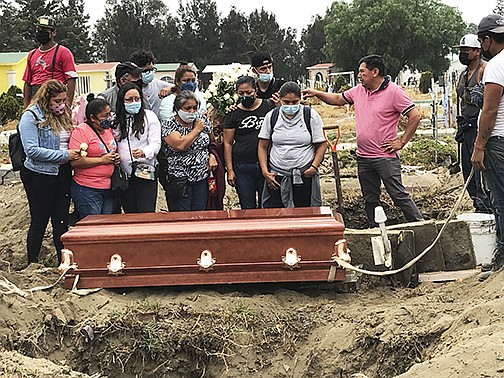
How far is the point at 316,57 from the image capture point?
80.8 meters

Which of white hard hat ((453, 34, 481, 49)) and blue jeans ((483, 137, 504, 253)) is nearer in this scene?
A: blue jeans ((483, 137, 504, 253))

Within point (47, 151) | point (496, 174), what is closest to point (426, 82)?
point (47, 151)

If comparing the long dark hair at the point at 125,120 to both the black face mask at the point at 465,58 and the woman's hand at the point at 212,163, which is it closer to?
the woman's hand at the point at 212,163

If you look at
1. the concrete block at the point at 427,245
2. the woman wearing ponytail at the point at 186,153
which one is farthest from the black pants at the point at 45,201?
the concrete block at the point at 427,245

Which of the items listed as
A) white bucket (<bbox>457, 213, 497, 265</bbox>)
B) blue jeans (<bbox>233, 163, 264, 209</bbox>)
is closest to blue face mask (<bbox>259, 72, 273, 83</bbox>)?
blue jeans (<bbox>233, 163, 264, 209</bbox>)

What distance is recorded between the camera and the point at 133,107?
6.82m

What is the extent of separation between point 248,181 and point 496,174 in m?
2.60

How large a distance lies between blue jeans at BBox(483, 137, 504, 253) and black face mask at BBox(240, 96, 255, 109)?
2.42 metres

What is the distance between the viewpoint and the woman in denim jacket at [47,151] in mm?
6586

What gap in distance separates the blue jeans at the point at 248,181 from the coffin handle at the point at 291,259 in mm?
1749

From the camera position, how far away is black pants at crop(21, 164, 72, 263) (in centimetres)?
678

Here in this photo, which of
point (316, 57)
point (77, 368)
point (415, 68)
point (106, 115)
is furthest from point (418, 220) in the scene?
point (316, 57)

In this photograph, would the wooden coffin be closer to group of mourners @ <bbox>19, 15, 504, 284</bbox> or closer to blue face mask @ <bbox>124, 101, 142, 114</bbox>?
group of mourners @ <bbox>19, 15, 504, 284</bbox>

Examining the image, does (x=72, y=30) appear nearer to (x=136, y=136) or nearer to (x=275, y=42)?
(x=275, y=42)
